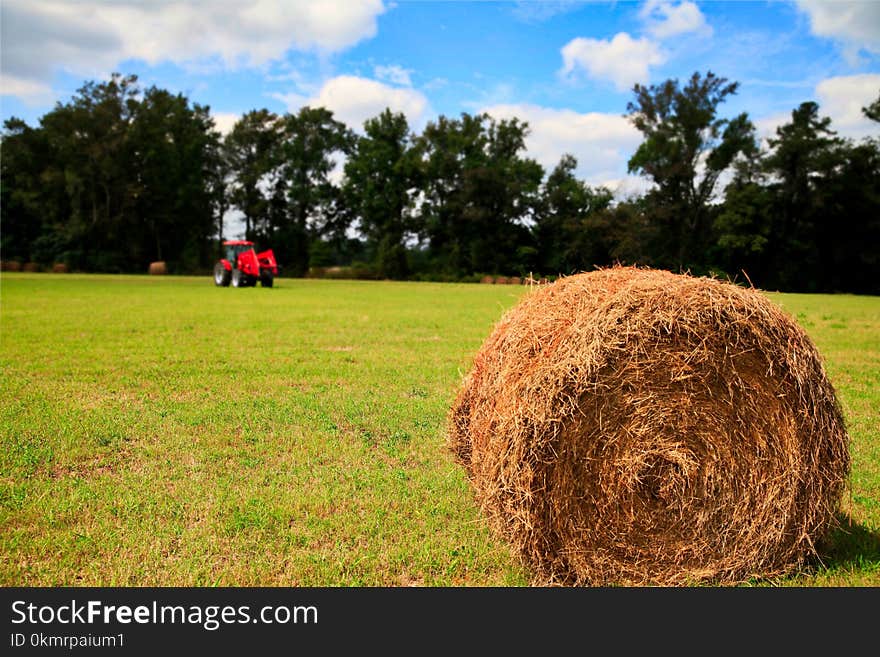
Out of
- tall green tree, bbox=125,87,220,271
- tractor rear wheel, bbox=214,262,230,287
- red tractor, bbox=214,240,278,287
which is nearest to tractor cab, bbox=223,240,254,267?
red tractor, bbox=214,240,278,287

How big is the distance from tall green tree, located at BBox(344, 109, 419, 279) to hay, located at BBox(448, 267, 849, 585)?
61431 millimetres

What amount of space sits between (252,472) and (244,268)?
30.8 m

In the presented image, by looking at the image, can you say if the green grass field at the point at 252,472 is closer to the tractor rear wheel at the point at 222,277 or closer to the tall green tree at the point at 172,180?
the tractor rear wheel at the point at 222,277

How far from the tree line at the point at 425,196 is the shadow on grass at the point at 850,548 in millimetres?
45529

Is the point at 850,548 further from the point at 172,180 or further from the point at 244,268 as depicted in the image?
the point at 172,180

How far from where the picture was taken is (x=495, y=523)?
3902 millimetres

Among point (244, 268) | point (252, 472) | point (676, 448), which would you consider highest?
point (244, 268)

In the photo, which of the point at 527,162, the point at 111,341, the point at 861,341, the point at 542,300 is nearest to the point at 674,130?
the point at 527,162

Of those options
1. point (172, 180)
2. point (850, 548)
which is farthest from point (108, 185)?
point (850, 548)

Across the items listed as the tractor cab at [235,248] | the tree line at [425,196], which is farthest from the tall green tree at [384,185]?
the tractor cab at [235,248]

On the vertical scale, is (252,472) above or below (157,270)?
below

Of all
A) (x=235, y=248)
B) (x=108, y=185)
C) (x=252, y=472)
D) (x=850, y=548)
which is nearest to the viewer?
(x=850, y=548)

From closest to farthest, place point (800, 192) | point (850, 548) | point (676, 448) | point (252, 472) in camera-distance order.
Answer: point (676, 448) → point (850, 548) → point (252, 472) → point (800, 192)

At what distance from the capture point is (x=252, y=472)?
17.4 ft
